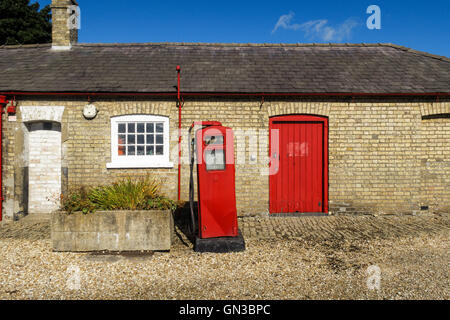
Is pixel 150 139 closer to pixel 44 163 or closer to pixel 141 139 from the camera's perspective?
pixel 141 139

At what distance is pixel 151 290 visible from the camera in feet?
12.1

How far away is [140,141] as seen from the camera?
296 inches

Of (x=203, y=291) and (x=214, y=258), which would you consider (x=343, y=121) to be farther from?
(x=203, y=291)

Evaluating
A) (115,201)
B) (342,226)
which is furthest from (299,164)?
(115,201)

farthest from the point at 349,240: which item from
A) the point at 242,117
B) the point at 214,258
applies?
the point at 242,117

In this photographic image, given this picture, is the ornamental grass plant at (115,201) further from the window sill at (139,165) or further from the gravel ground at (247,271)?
the window sill at (139,165)

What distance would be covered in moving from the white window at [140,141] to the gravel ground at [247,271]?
2.56 metres

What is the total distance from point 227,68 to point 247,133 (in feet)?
7.32

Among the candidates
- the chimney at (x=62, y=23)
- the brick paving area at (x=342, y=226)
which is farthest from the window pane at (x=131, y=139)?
the chimney at (x=62, y=23)

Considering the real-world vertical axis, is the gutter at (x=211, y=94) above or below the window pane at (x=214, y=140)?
above

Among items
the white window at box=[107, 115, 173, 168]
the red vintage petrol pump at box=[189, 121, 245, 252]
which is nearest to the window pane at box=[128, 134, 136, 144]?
the white window at box=[107, 115, 173, 168]

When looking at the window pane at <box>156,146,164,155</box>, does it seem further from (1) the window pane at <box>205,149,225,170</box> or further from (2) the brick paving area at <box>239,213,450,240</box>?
(1) the window pane at <box>205,149,225,170</box>

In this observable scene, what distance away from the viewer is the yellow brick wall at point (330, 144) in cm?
739

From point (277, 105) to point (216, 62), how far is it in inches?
101
